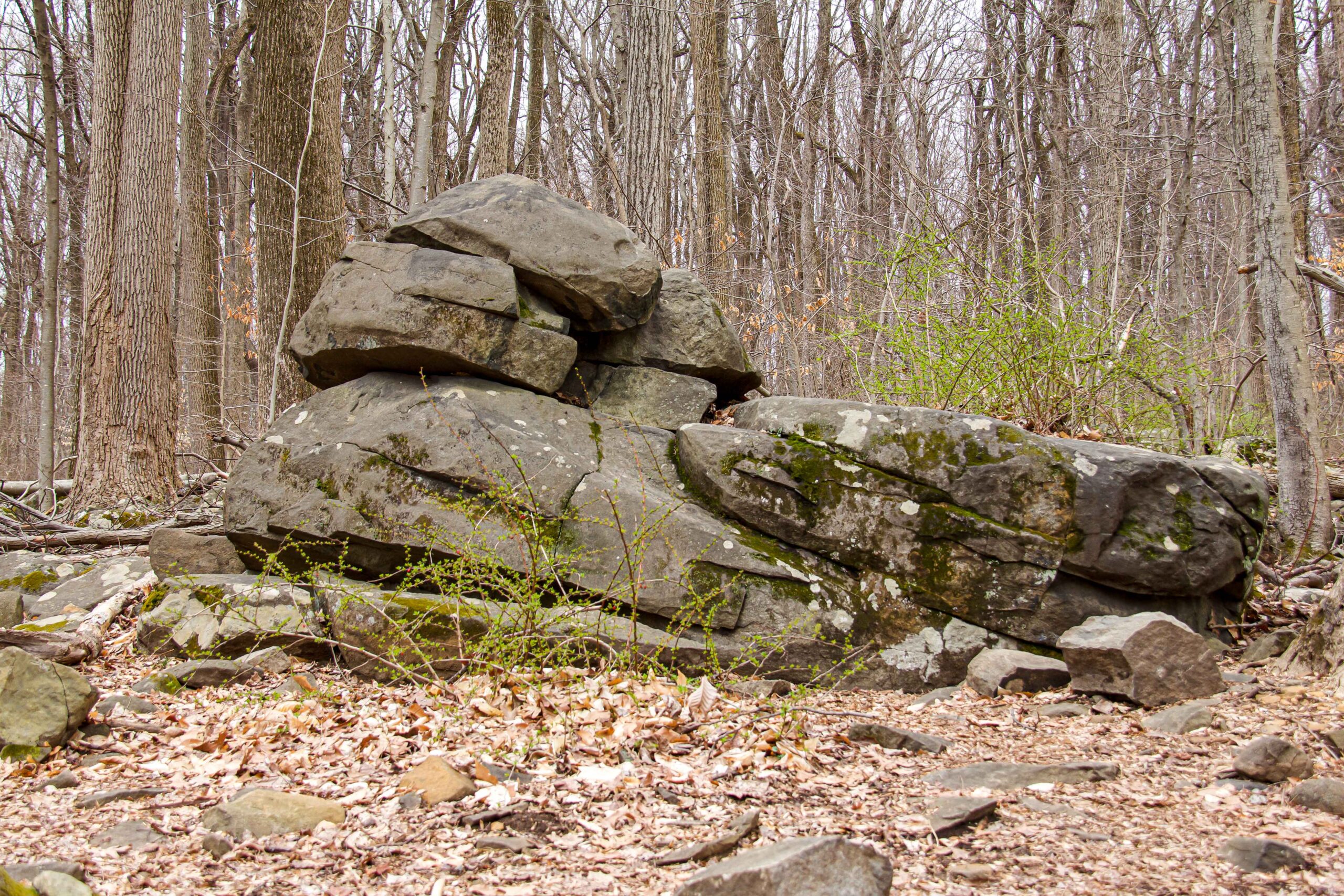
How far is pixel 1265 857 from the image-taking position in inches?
86.5

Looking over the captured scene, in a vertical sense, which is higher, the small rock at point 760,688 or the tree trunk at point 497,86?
the tree trunk at point 497,86

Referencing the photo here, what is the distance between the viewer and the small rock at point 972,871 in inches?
87.8

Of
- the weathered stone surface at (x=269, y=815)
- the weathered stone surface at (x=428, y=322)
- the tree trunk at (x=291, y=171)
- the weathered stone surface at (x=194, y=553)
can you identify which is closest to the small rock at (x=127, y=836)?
the weathered stone surface at (x=269, y=815)

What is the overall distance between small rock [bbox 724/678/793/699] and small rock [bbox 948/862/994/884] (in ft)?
5.34

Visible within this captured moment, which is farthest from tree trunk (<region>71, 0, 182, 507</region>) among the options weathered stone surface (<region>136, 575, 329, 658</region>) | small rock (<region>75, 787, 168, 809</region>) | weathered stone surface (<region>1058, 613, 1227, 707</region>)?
weathered stone surface (<region>1058, 613, 1227, 707</region>)

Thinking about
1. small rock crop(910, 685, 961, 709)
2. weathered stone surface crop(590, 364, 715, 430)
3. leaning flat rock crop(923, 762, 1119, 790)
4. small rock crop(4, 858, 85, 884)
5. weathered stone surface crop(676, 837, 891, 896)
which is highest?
weathered stone surface crop(590, 364, 715, 430)

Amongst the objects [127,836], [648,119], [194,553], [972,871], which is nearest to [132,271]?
[194,553]

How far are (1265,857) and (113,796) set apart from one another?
3.44 metres

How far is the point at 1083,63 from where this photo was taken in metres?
13.8

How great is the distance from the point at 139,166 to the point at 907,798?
855cm

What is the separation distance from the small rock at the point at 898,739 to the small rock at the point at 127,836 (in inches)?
95.7

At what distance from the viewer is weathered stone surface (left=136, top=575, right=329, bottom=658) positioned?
4457 mm

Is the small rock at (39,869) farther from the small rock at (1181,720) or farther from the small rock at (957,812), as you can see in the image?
the small rock at (1181,720)

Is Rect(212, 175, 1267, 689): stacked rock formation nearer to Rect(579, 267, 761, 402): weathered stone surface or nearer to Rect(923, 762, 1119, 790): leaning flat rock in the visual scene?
Rect(579, 267, 761, 402): weathered stone surface
